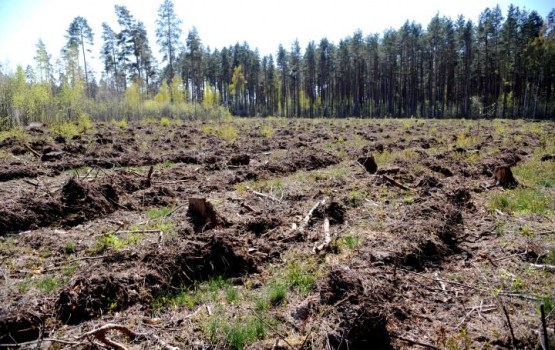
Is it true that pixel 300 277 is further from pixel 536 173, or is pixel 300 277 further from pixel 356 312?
pixel 536 173

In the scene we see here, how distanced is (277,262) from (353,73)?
70707 millimetres

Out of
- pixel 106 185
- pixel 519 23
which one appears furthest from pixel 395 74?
pixel 106 185

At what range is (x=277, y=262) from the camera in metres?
5.50

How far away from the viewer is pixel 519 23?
2135 inches

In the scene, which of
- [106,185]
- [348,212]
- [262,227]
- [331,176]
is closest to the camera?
[262,227]

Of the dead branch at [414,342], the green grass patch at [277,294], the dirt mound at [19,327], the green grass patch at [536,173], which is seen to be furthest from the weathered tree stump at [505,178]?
the dirt mound at [19,327]

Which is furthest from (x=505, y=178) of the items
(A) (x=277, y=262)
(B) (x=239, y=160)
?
(B) (x=239, y=160)

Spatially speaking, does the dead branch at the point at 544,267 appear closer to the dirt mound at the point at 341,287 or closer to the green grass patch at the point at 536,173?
the dirt mound at the point at 341,287

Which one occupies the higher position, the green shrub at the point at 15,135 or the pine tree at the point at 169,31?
the pine tree at the point at 169,31

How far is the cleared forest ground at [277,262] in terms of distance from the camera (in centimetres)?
355

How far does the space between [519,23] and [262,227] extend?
219 ft

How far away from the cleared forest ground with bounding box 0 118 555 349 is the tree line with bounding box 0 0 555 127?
28.8 m

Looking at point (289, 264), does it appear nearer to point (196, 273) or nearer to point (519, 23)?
point (196, 273)

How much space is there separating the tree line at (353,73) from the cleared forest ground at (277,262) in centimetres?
2881
